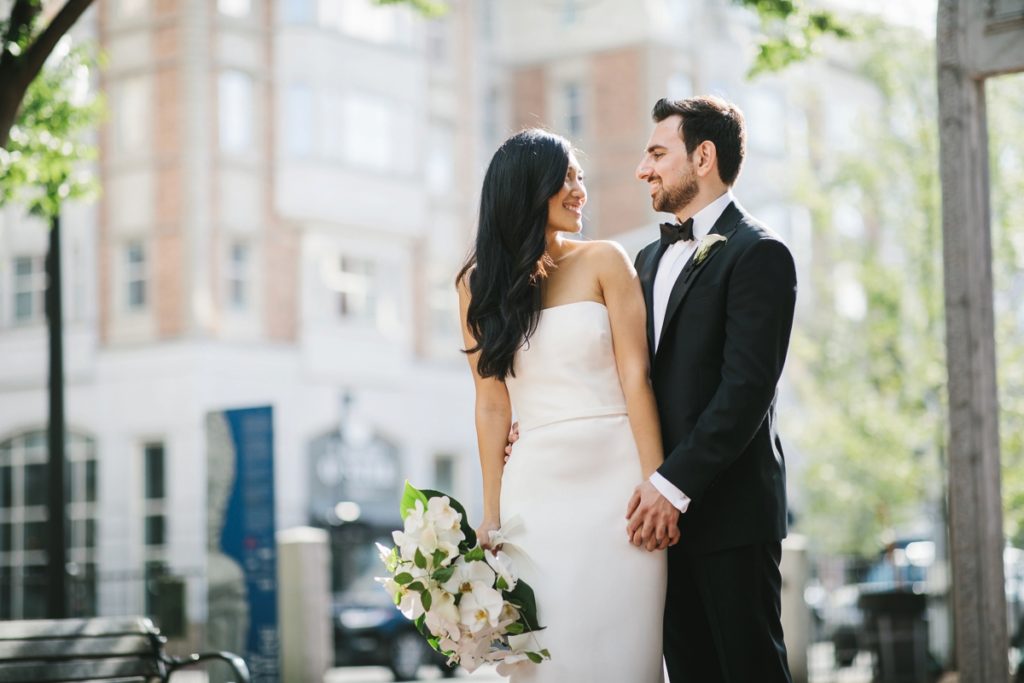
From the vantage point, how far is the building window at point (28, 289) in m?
31.3

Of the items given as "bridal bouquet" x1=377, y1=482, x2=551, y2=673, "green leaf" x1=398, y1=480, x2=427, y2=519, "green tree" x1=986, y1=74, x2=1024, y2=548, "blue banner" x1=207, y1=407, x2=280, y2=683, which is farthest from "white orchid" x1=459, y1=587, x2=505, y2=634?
"green tree" x1=986, y1=74, x2=1024, y2=548

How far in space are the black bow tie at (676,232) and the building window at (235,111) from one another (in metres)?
27.0

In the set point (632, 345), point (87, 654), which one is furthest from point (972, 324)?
point (87, 654)

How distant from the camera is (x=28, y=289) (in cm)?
3144

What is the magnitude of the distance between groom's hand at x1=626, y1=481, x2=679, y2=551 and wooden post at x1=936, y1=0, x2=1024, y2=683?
1.66 meters

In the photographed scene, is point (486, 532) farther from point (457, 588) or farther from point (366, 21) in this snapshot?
point (366, 21)

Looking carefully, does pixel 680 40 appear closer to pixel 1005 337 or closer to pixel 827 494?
pixel 827 494

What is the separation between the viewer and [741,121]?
5.14 m

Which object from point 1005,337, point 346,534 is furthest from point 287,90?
point 1005,337

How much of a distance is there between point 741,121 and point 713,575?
153cm

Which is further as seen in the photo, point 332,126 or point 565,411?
point 332,126

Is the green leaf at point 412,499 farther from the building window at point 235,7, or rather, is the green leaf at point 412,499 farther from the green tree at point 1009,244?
the building window at point 235,7

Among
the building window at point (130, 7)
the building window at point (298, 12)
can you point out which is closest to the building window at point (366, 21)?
the building window at point (298, 12)

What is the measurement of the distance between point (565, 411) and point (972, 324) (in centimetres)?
198
